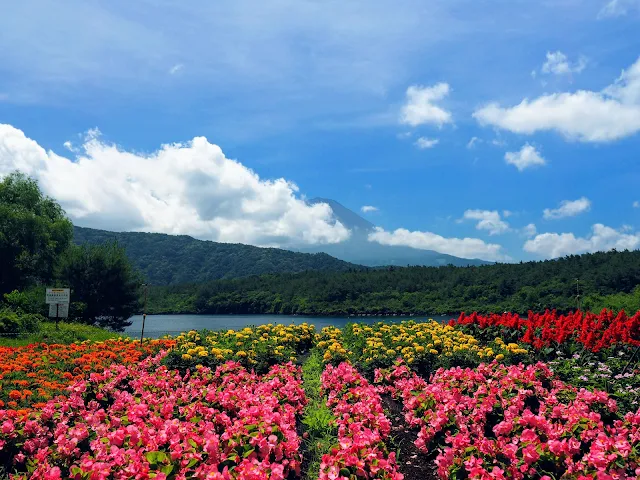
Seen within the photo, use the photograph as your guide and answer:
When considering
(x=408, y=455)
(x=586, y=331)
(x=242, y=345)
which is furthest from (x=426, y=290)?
(x=408, y=455)

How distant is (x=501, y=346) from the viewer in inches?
382

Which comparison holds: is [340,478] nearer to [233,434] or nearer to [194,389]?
[233,434]

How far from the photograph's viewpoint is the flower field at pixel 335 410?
13.7ft

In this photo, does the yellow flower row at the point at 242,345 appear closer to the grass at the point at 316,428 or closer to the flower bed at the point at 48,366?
the flower bed at the point at 48,366

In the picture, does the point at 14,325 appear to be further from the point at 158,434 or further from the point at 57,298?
the point at 158,434

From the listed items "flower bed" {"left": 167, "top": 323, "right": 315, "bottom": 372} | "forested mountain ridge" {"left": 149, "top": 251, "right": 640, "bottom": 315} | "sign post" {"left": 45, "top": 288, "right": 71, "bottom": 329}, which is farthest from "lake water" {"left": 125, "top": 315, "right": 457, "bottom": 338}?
"flower bed" {"left": 167, "top": 323, "right": 315, "bottom": 372}

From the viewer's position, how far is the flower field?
4188 mm

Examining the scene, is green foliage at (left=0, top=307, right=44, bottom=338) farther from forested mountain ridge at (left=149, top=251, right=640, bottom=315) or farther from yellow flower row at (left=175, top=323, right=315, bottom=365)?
forested mountain ridge at (left=149, top=251, right=640, bottom=315)

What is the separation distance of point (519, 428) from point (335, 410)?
92.0 inches

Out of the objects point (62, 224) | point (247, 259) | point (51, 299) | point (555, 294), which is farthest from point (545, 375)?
point (247, 259)

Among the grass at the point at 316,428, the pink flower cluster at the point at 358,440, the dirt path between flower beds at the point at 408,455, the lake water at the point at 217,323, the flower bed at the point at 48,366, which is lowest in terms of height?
the lake water at the point at 217,323

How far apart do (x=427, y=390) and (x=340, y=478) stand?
3226 mm

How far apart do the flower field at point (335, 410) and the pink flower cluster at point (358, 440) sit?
2cm

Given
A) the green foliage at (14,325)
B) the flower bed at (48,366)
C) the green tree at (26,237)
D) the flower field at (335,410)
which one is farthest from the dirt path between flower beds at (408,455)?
the green tree at (26,237)
